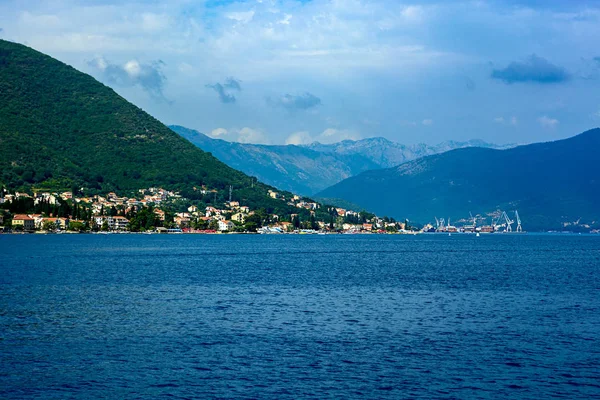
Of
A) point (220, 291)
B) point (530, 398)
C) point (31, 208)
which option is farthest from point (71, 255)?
point (31, 208)

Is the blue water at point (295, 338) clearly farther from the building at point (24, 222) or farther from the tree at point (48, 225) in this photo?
the tree at point (48, 225)

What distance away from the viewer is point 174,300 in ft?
166

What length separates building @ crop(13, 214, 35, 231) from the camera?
586 feet

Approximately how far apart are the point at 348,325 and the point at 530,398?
14.8 m

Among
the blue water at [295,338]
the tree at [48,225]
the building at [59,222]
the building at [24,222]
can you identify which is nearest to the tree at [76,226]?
the building at [59,222]

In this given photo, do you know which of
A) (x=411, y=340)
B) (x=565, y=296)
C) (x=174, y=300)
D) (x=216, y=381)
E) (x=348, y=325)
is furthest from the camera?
(x=565, y=296)

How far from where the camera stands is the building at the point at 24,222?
17854 centimetres

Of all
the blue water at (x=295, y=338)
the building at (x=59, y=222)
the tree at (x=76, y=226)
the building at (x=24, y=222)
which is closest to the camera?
the blue water at (x=295, y=338)

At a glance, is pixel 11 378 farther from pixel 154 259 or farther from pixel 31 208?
pixel 31 208

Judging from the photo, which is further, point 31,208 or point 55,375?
point 31,208

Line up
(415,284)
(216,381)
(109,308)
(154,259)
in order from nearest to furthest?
(216,381) < (109,308) < (415,284) < (154,259)

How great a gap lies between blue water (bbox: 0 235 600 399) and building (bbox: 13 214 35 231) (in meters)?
119

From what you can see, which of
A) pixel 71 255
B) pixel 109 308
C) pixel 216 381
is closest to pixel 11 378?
pixel 216 381

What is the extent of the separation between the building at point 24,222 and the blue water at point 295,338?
11928 centimetres
